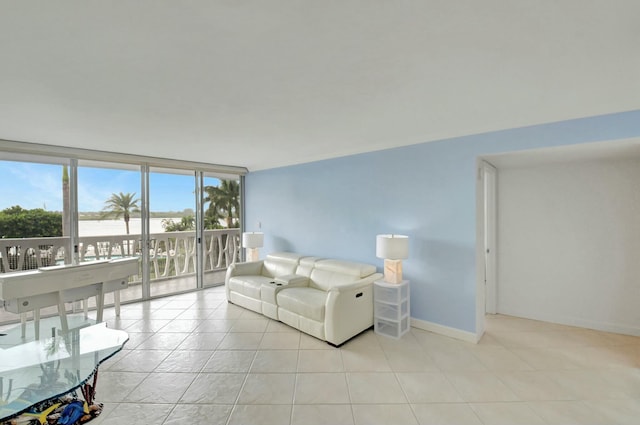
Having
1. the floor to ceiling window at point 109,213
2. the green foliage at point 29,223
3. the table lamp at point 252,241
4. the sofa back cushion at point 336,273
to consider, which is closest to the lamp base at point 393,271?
the sofa back cushion at point 336,273

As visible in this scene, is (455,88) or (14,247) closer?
(455,88)

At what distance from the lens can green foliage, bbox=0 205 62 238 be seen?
11.9 feet

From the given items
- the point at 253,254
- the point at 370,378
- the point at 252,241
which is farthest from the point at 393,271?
the point at 253,254

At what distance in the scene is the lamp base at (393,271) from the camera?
126 inches

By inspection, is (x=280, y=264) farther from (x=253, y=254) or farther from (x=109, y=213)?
(x=109, y=213)

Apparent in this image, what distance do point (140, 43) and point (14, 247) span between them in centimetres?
438

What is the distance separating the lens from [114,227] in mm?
4750

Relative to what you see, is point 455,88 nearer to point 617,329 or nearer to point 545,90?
point 545,90

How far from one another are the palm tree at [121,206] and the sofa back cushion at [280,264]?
2452 mm

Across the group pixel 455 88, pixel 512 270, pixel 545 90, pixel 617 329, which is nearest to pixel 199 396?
pixel 455 88

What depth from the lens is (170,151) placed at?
406 centimetres

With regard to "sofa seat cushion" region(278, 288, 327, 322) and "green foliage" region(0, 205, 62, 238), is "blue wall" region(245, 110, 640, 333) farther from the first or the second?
"green foliage" region(0, 205, 62, 238)

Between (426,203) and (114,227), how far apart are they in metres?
5.28

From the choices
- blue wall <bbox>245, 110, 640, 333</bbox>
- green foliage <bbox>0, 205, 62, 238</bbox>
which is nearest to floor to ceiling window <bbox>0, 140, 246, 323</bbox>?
green foliage <bbox>0, 205, 62, 238</bbox>
